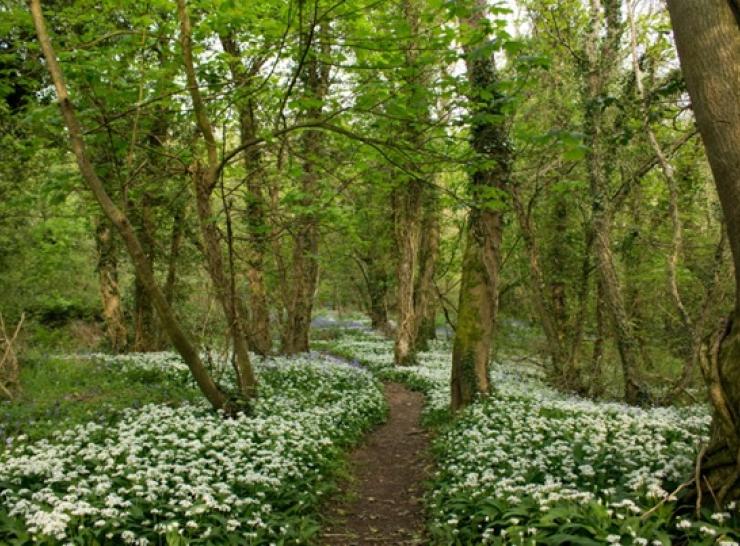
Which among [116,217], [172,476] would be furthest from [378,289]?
[172,476]

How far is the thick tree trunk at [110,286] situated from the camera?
55.5 ft

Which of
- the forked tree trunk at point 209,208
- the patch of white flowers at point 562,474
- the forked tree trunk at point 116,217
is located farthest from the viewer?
the forked tree trunk at point 209,208

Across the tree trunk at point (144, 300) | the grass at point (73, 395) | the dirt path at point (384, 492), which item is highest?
the tree trunk at point (144, 300)

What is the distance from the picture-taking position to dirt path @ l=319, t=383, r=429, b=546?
680cm

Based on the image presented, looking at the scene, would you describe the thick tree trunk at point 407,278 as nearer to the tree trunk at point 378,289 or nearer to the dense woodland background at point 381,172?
the dense woodland background at point 381,172

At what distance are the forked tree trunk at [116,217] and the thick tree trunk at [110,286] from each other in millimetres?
9517

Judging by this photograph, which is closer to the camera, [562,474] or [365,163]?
[562,474]

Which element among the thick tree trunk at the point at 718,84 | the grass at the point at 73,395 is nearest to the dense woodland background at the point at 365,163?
the thick tree trunk at the point at 718,84

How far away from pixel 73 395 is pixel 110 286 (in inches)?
327

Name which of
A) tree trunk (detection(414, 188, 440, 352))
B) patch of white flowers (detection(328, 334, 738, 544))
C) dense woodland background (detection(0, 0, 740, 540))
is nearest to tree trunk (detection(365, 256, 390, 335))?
tree trunk (detection(414, 188, 440, 352))

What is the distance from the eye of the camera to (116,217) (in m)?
7.43

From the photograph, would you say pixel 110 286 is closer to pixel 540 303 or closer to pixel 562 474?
pixel 540 303

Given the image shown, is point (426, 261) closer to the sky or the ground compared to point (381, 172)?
closer to the ground

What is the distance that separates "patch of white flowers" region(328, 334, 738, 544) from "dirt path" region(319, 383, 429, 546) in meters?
0.45
